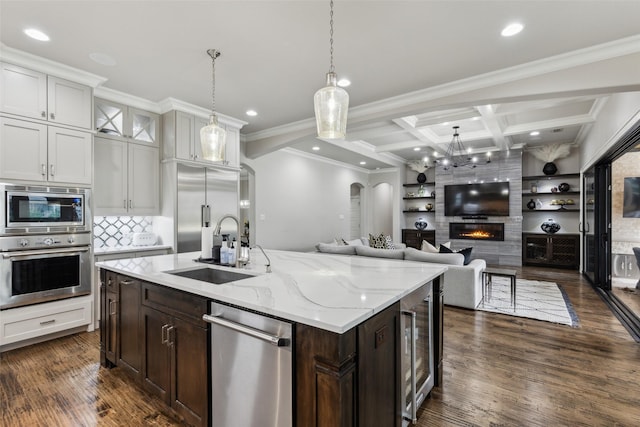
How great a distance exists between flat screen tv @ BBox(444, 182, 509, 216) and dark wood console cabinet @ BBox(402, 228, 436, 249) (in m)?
0.83

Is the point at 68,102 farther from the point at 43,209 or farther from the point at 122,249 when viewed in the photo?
the point at 122,249

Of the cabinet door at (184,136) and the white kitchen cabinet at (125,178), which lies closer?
the white kitchen cabinet at (125,178)

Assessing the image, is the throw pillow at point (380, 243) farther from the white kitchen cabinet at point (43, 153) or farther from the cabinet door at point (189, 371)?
the white kitchen cabinet at point (43, 153)

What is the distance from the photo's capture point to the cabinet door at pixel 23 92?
2.88 meters

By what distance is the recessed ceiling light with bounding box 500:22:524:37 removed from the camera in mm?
2455

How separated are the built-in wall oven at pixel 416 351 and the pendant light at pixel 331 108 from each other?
1097 millimetres

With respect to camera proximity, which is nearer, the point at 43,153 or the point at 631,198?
the point at 43,153

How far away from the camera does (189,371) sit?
69.4 inches

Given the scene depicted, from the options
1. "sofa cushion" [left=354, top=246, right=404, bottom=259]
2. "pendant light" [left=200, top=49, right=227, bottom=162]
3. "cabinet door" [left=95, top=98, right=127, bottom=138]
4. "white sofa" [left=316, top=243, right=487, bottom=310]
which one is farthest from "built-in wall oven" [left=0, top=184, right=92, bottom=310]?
"white sofa" [left=316, top=243, right=487, bottom=310]

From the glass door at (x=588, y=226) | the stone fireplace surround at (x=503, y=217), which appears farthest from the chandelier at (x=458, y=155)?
the glass door at (x=588, y=226)

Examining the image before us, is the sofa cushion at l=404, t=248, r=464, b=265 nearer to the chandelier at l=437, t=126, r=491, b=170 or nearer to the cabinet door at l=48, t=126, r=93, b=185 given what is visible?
the chandelier at l=437, t=126, r=491, b=170

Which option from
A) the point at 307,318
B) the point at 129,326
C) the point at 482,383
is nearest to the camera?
the point at 307,318

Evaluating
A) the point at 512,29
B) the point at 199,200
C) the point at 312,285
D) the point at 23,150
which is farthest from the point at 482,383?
the point at 23,150

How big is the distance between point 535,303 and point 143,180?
5.80m
